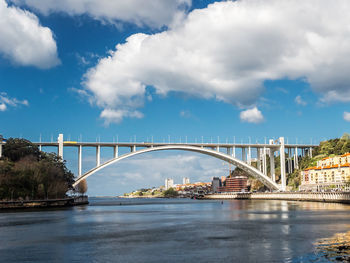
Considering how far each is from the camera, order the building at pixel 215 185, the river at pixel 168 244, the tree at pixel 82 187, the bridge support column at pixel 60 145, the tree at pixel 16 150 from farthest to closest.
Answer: the building at pixel 215 185
the tree at pixel 82 187
the bridge support column at pixel 60 145
the tree at pixel 16 150
the river at pixel 168 244

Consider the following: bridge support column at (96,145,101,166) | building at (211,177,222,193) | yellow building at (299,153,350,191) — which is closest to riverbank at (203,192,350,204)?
yellow building at (299,153,350,191)


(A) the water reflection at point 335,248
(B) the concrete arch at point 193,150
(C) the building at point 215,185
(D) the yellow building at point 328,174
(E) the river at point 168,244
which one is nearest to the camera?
(A) the water reflection at point 335,248

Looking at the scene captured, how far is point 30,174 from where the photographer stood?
5844 centimetres

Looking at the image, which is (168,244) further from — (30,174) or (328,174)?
(328,174)

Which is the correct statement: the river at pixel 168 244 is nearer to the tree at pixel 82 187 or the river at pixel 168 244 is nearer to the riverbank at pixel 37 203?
the riverbank at pixel 37 203

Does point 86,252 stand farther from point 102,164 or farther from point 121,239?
point 102,164

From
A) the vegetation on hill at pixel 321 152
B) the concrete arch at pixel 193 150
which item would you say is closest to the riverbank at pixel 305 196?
the concrete arch at pixel 193 150

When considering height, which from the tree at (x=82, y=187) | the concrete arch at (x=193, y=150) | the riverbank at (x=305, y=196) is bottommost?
the riverbank at (x=305, y=196)

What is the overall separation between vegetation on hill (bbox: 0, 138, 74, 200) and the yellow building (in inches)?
2074

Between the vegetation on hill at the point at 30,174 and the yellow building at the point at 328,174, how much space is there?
5268 centimetres

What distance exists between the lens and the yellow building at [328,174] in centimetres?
8438

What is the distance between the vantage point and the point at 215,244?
66.6 ft

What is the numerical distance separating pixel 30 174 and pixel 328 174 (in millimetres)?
61314

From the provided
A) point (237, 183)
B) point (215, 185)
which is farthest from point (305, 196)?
point (215, 185)
